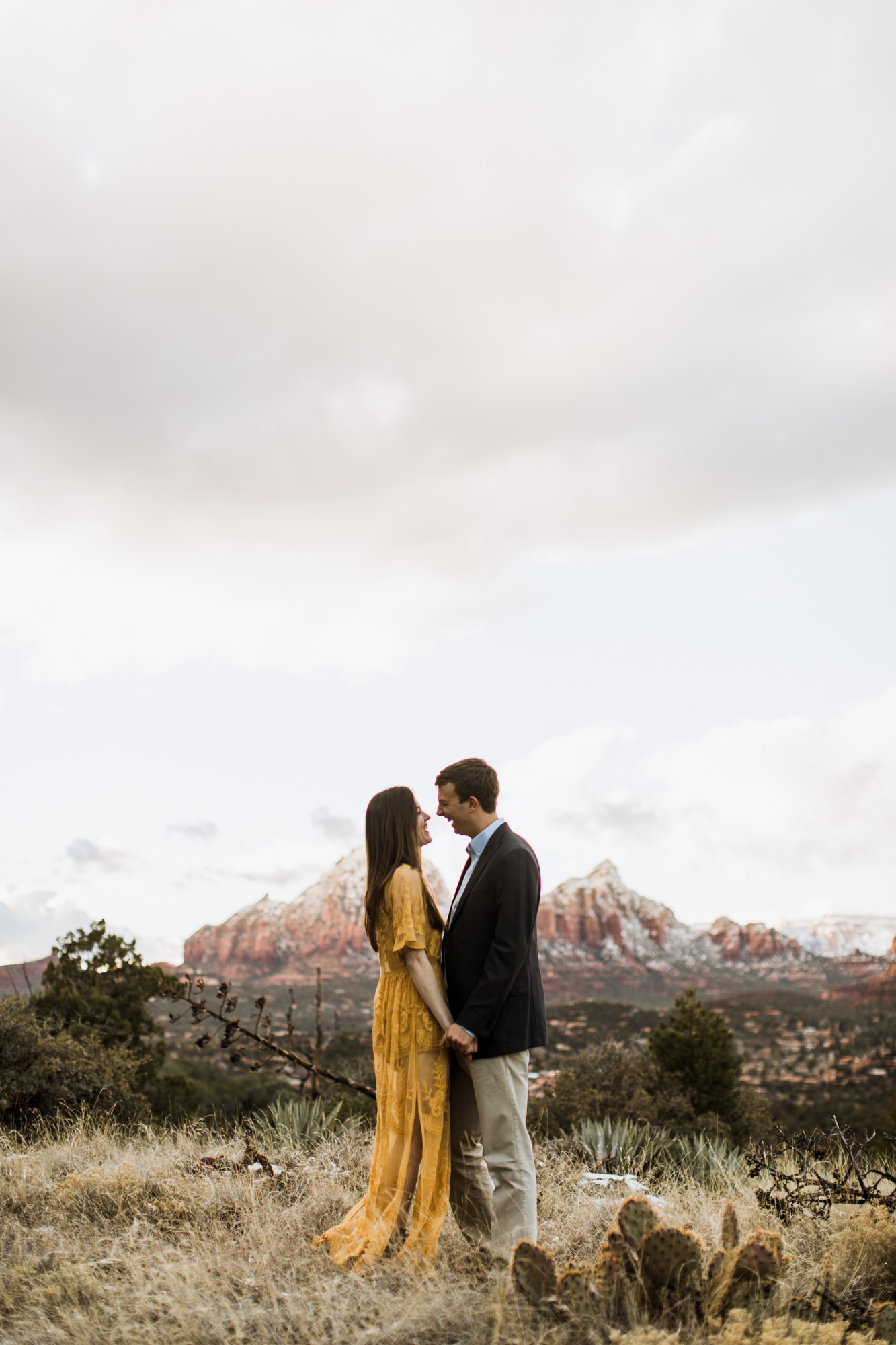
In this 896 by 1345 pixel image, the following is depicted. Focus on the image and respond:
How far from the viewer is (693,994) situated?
561 inches

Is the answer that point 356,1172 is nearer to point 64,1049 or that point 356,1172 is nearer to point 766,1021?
point 64,1049

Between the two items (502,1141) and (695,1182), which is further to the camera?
(695,1182)

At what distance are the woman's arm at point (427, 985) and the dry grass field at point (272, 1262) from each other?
94 cm

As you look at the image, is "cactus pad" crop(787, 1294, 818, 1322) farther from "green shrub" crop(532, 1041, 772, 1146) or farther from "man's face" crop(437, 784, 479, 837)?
"green shrub" crop(532, 1041, 772, 1146)

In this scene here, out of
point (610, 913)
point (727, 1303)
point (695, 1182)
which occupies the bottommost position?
point (610, 913)

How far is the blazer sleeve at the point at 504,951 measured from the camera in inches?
137

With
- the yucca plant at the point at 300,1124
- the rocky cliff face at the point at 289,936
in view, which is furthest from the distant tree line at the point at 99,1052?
the rocky cliff face at the point at 289,936

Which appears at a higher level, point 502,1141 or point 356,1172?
point 502,1141

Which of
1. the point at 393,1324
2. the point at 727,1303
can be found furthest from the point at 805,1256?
the point at 393,1324

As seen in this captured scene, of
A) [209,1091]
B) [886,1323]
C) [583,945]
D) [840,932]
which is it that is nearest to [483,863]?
[886,1323]

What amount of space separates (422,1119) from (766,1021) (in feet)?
141

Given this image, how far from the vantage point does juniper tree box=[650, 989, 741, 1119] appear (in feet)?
41.8

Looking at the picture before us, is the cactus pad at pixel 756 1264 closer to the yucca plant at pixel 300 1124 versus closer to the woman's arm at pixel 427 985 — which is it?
the woman's arm at pixel 427 985

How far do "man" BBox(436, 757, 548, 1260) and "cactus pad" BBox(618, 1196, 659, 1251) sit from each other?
428 millimetres
